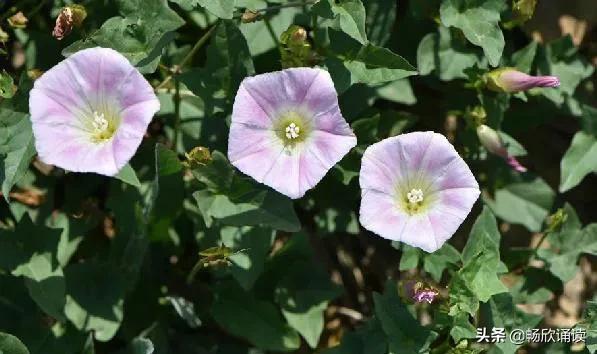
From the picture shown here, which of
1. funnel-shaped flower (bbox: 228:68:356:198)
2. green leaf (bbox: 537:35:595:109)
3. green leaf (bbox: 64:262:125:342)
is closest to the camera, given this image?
funnel-shaped flower (bbox: 228:68:356:198)

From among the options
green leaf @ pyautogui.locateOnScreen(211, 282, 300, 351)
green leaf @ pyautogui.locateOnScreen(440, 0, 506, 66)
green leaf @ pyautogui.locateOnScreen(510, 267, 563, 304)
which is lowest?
green leaf @ pyautogui.locateOnScreen(211, 282, 300, 351)

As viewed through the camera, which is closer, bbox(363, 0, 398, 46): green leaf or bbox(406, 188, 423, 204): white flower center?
bbox(406, 188, 423, 204): white flower center

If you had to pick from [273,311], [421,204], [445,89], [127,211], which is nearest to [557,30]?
[445,89]

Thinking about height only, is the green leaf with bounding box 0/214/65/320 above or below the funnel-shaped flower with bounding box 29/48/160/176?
below

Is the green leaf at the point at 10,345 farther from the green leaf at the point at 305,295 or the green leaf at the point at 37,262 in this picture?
the green leaf at the point at 305,295

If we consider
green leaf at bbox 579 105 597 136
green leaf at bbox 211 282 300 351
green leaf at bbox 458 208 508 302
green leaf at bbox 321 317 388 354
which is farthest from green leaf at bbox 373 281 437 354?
green leaf at bbox 579 105 597 136

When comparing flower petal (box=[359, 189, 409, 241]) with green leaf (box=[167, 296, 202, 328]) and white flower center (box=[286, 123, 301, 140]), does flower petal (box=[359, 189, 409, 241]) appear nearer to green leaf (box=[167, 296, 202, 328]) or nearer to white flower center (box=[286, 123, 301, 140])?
white flower center (box=[286, 123, 301, 140])

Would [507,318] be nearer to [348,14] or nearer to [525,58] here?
[525,58]

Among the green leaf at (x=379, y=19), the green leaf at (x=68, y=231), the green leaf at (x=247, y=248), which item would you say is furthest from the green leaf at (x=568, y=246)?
the green leaf at (x=68, y=231)
